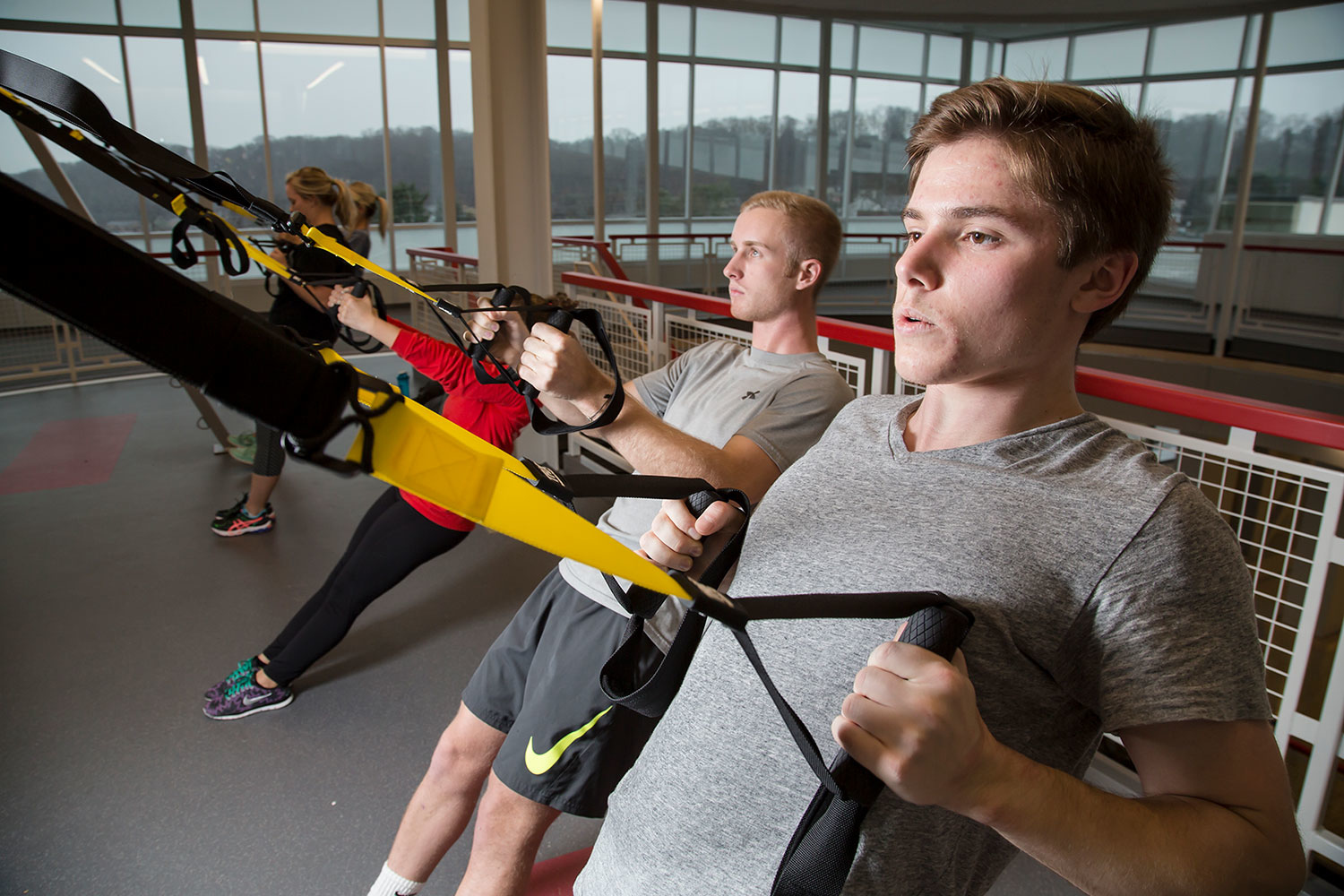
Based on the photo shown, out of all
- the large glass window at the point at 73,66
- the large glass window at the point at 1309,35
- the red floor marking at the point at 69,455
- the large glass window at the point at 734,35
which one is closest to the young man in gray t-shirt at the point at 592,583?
the red floor marking at the point at 69,455

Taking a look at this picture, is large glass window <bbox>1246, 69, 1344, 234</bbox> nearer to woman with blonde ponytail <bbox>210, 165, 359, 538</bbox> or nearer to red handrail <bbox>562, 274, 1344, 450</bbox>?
red handrail <bbox>562, 274, 1344, 450</bbox>

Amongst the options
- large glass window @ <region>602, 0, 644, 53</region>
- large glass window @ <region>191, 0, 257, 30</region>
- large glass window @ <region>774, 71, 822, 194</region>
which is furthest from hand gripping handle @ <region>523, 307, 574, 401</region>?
large glass window @ <region>774, 71, 822, 194</region>

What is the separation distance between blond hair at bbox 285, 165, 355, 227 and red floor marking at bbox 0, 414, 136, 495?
245cm

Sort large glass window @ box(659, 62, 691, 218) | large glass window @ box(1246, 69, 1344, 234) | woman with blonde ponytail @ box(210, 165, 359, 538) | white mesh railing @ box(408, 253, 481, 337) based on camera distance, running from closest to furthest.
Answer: woman with blonde ponytail @ box(210, 165, 359, 538) < white mesh railing @ box(408, 253, 481, 337) < large glass window @ box(1246, 69, 1344, 234) < large glass window @ box(659, 62, 691, 218)

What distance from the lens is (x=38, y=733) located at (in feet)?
8.10

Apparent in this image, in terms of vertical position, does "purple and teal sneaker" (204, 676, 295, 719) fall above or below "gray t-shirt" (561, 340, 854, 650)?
below

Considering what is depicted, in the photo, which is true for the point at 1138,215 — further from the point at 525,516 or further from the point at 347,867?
the point at 347,867

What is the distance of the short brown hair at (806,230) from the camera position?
1.91m

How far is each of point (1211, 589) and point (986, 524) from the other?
208 millimetres

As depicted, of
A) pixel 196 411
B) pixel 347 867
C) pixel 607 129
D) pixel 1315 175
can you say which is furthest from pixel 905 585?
pixel 1315 175

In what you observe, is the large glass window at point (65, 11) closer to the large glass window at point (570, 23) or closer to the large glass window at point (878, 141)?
the large glass window at point (570, 23)

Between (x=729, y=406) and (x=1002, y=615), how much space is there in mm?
1071

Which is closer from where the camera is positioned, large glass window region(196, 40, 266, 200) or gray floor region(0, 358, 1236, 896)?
gray floor region(0, 358, 1236, 896)

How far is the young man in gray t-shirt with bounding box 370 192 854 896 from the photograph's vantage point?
4.63 feet
